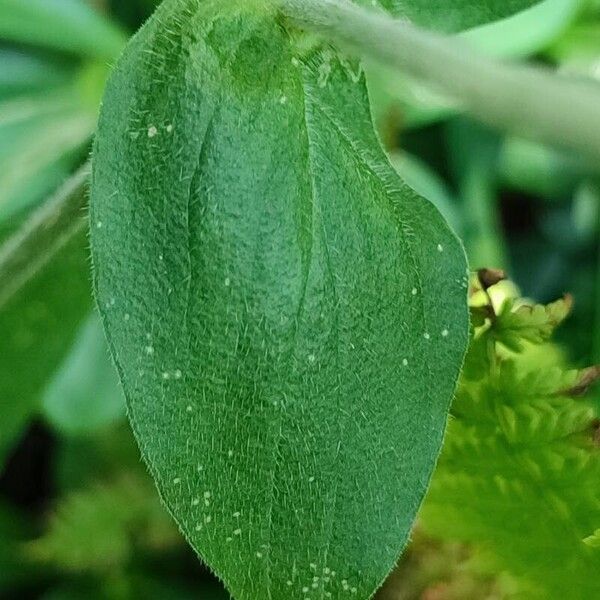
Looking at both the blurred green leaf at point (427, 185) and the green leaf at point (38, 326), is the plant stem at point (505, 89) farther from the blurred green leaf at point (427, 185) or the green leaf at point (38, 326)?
the blurred green leaf at point (427, 185)

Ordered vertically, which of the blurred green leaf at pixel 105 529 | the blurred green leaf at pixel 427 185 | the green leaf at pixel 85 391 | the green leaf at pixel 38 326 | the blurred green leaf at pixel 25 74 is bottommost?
the blurred green leaf at pixel 105 529

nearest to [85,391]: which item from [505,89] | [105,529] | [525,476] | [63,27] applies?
[105,529]

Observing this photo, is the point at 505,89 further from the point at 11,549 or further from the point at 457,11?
the point at 11,549

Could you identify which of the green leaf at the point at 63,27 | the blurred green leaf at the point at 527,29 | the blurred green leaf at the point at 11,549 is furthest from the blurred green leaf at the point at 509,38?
the blurred green leaf at the point at 11,549

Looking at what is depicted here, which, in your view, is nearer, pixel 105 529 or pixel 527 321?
pixel 527 321

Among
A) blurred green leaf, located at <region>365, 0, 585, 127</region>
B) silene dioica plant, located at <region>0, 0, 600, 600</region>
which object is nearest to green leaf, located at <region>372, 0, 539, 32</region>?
silene dioica plant, located at <region>0, 0, 600, 600</region>

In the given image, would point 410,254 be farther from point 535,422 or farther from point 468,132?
point 468,132

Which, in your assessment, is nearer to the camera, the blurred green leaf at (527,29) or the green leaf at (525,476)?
the green leaf at (525,476)
